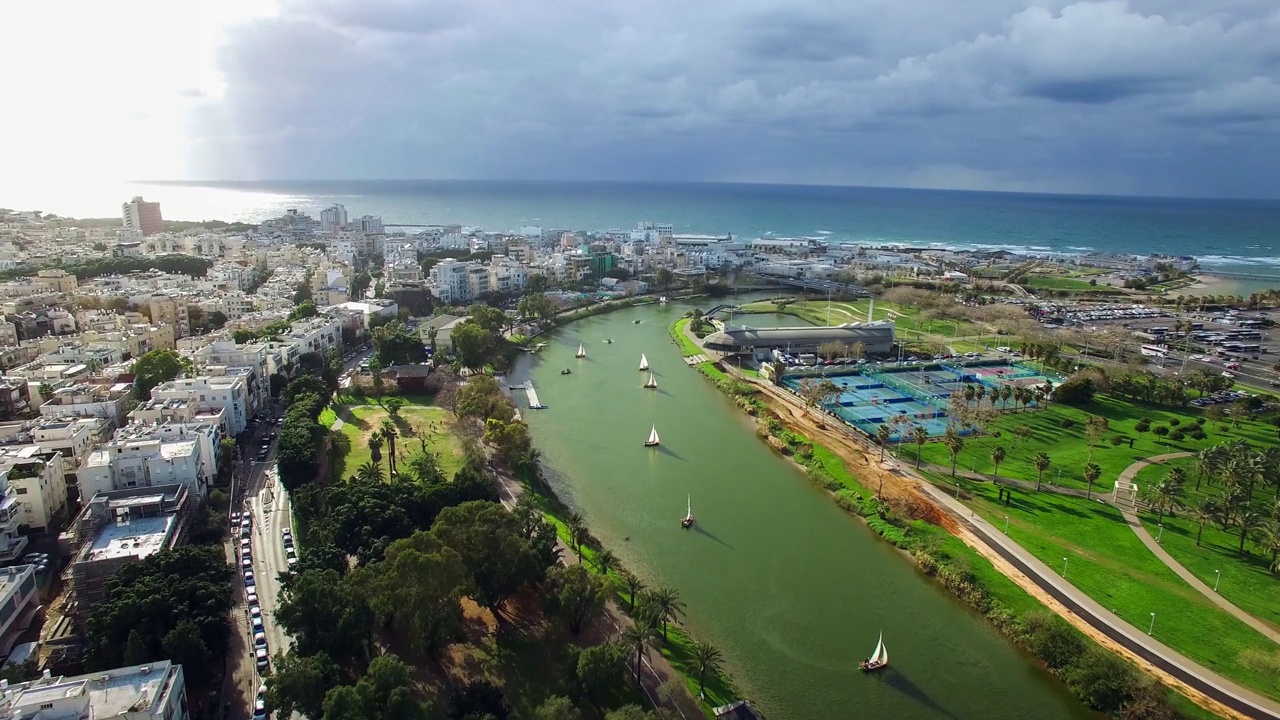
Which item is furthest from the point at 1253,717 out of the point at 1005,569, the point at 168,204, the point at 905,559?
the point at 168,204

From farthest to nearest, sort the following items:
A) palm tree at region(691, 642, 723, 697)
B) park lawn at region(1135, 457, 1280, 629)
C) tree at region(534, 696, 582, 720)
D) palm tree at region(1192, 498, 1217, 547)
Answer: palm tree at region(1192, 498, 1217, 547) < park lawn at region(1135, 457, 1280, 629) < palm tree at region(691, 642, 723, 697) < tree at region(534, 696, 582, 720)

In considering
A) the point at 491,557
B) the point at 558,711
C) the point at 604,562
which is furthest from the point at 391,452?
the point at 558,711

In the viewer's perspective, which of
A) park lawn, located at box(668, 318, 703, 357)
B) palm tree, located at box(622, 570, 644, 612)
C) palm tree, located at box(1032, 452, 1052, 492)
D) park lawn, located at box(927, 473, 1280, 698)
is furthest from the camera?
park lawn, located at box(668, 318, 703, 357)

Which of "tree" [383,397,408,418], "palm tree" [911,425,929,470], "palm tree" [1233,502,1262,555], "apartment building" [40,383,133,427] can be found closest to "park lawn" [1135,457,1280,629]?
"palm tree" [1233,502,1262,555]

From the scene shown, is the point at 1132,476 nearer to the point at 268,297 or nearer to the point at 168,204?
the point at 268,297

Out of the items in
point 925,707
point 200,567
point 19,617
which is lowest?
point 925,707

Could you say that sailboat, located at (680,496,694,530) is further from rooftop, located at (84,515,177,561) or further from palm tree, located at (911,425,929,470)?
rooftop, located at (84,515,177,561)

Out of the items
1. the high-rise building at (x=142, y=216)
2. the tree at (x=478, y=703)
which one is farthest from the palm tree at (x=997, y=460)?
the high-rise building at (x=142, y=216)
